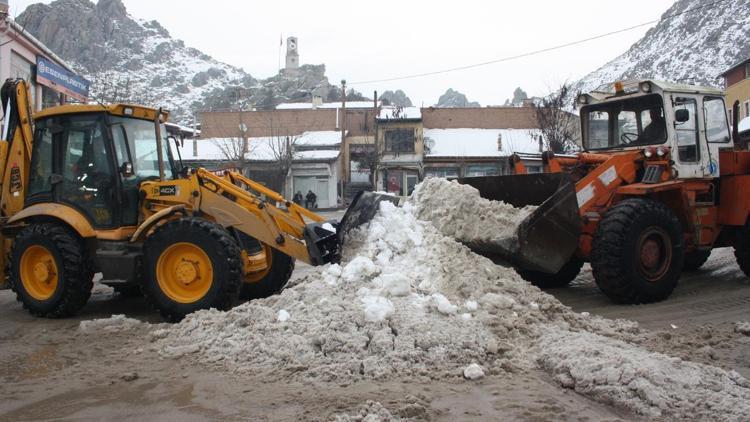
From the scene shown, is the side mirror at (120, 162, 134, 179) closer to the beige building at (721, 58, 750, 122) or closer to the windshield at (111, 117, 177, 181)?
the windshield at (111, 117, 177, 181)

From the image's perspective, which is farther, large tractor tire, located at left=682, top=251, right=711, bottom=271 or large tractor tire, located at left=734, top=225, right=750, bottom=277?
large tractor tire, located at left=682, top=251, right=711, bottom=271

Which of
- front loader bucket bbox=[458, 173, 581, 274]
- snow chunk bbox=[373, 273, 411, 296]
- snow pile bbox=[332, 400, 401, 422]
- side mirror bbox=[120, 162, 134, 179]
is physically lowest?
snow pile bbox=[332, 400, 401, 422]

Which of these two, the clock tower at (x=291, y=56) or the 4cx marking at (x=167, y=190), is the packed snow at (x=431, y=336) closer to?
the 4cx marking at (x=167, y=190)

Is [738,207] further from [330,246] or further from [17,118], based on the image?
[17,118]

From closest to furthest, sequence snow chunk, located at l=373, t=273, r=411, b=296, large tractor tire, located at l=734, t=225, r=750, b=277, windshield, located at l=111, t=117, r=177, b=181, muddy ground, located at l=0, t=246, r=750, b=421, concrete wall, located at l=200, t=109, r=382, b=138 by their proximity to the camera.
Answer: muddy ground, located at l=0, t=246, r=750, b=421 → snow chunk, located at l=373, t=273, r=411, b=296 → windshield, located at l=111, t=117, r=177, b=181 → large tractor tire, located at l=734, t=225, r=750, b=277 → concrete wall, located at l=200, t=109, r=382, b=138

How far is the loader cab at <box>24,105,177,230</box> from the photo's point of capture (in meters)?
7.29

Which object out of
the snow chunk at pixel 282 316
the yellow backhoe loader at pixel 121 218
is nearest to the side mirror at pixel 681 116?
the yellow backhoe loader at pixel 121 218

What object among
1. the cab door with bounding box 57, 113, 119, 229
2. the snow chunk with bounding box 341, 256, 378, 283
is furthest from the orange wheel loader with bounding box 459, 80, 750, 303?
the cab door with bounding box 57, 113, 119, 229

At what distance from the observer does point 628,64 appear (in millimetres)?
83438

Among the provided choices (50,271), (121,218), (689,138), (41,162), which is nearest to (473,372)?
(121,218)

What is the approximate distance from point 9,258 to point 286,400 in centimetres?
492

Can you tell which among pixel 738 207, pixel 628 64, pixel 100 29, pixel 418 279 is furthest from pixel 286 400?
pixel 100 29

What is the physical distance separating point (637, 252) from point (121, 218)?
20.0 feet

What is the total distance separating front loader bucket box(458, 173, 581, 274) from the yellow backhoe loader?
5.33 ft
